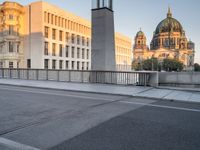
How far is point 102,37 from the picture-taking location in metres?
16.3

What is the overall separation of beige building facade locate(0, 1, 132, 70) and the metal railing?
27.8 metres

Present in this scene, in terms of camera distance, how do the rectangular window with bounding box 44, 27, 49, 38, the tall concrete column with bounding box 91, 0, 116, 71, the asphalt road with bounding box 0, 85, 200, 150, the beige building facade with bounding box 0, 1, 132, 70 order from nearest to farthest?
the asphalt road with bounding box 0, 85, 200, 150
the tall concrete column with bounding box 91, 0, 116, 71
the beige building facade with bounding box 0, 1, 132, 70
the rectangular window with bounding box 44, 27, 49, 38

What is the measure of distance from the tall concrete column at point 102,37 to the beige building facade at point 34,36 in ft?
114

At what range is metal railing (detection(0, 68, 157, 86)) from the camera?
14.3 m

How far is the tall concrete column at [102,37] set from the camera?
1633cm

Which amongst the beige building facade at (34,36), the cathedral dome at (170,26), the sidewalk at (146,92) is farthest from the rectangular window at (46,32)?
the cathedral dome at (170,26)

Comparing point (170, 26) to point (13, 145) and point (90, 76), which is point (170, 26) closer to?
point (90, 76)

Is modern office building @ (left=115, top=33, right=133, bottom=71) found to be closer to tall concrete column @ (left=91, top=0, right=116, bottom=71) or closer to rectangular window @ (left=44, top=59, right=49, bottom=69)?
rectangular window @ (left=44, top=59, right=49, bottom=69)

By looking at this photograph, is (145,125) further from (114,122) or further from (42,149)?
(42,149)

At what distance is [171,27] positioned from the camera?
132m

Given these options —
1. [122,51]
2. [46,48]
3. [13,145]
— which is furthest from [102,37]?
[122,51]

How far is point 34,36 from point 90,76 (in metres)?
38.0

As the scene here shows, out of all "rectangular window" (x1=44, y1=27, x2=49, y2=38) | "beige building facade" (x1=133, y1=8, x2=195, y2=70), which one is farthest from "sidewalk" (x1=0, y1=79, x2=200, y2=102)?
"beige building facade" (x1=133, y1=8, x2=195, y2=70)

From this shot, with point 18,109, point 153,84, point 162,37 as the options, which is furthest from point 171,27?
point 18,109
